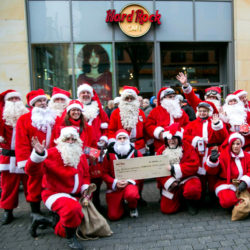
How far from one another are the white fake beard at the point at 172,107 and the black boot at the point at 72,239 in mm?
2761

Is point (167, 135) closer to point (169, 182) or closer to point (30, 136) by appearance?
point (169, 182)

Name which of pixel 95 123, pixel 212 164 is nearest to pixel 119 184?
pixel 95 123

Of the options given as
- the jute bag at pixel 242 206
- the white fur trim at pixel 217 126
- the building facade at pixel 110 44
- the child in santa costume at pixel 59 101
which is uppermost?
the building facade at pixel 110 44

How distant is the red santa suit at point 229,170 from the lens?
4121mm

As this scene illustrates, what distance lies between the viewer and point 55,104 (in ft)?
15.6

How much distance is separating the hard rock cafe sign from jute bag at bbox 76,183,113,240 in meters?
7.62

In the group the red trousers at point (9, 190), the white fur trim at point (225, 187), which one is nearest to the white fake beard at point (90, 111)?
the red trousers at point (9, 190)

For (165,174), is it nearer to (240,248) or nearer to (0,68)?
(240,248)

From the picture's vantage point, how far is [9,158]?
432 cm

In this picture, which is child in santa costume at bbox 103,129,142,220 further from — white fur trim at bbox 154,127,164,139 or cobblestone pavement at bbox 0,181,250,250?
white fur trim at bbox 154,127,164,139

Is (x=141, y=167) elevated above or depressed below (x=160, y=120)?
below

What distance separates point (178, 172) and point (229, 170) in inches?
31.1

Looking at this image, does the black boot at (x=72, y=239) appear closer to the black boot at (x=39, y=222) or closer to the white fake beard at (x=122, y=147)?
the black boot at (x=39, y=222)

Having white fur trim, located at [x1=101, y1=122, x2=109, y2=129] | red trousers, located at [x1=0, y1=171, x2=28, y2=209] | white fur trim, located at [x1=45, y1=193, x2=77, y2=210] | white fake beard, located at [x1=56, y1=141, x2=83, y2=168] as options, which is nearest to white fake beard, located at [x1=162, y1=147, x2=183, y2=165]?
white fur trim, located at [x1=101, y1=122, x2=109, y2=129]
